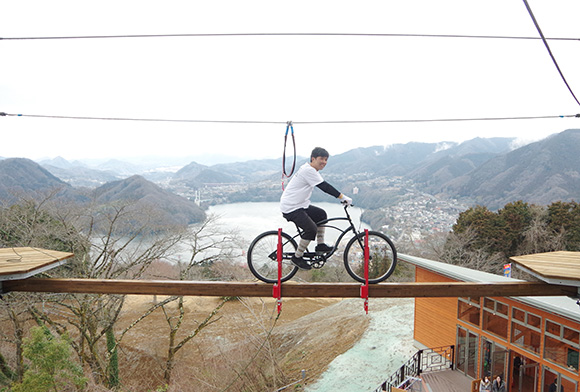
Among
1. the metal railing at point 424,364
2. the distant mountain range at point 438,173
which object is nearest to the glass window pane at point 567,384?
the metal railing at point 424,364

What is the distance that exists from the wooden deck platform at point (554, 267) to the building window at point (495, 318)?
22.2 ft

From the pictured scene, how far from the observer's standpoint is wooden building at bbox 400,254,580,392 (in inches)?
352

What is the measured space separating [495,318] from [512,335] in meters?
0.72

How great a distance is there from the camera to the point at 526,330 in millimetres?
10102

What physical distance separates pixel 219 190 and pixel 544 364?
21.3 metres

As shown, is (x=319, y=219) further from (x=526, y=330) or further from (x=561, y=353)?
(x=526, y=330)

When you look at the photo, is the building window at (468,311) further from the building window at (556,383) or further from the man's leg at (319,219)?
the man's leg at (319,219)

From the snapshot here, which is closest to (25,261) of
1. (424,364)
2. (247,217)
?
(424,364)

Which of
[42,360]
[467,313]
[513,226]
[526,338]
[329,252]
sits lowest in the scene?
[42,360]

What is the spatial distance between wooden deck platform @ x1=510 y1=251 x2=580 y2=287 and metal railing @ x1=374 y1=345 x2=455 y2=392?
7.98 meters

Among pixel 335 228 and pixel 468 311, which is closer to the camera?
pixel 335 228

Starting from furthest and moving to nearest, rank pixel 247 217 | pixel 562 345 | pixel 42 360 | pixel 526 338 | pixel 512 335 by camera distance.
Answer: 1. pixel 247 217
2. pixel 512 335
3. pixel 526 338
4. pixel 562 345
5. pixel 42 360

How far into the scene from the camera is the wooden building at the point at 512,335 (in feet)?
29.4

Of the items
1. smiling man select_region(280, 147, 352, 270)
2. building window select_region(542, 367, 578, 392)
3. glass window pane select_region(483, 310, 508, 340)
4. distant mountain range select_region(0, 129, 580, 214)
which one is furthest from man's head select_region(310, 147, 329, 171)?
distant mountain range select_region(0, 129, 580, 214)
